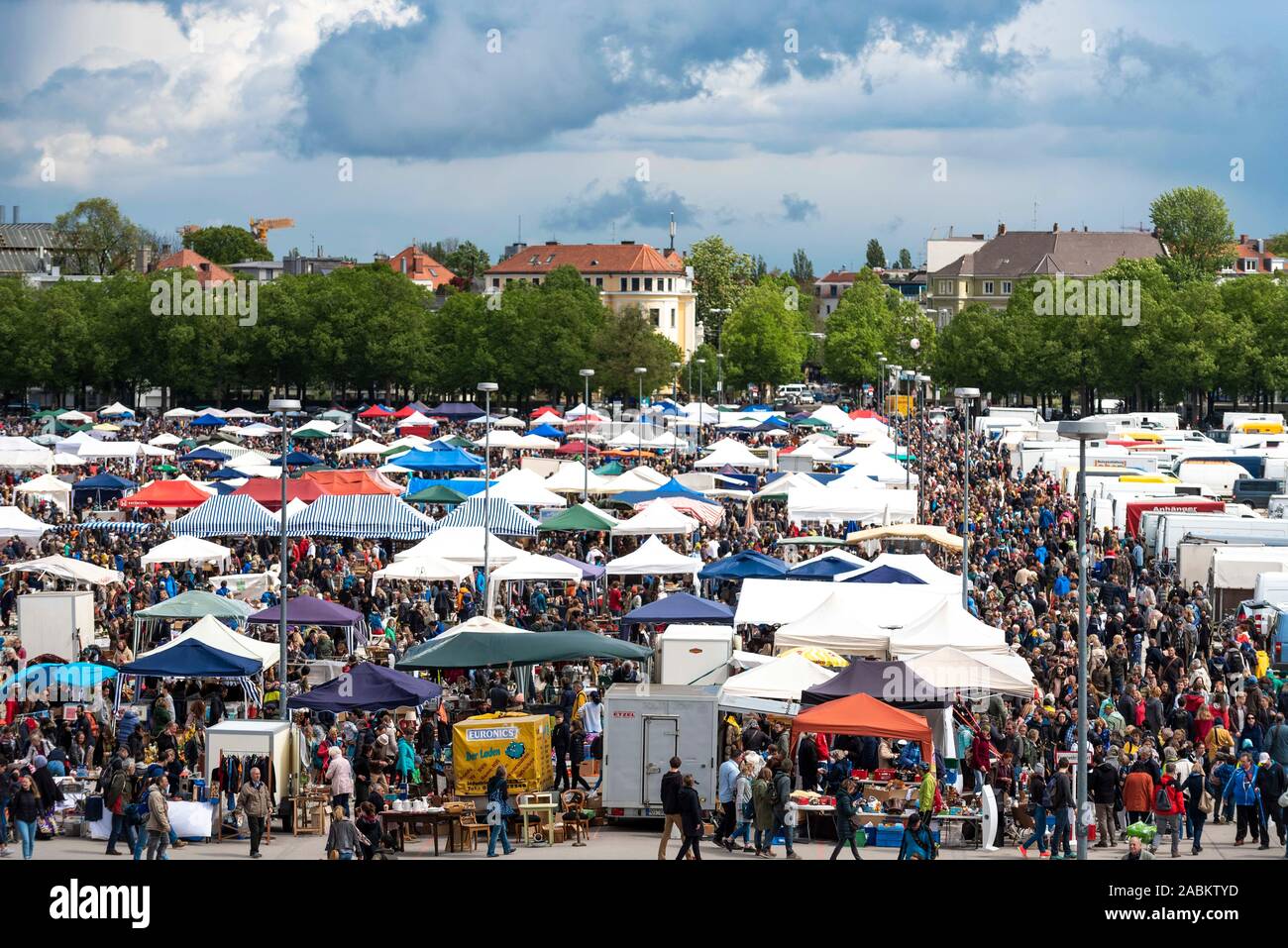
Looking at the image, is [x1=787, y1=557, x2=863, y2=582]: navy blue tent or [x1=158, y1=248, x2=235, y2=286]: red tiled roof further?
[x1=158, y1=248, x2=235, y2=286]: red tiled roof

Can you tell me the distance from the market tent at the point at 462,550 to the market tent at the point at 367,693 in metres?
9.33

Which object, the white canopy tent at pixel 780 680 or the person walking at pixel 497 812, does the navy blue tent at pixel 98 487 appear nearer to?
the white canopy tent at pixel 780 680

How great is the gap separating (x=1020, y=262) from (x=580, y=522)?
12495cm

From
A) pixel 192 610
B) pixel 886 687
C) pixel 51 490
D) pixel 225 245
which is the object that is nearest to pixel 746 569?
pixel 192 610

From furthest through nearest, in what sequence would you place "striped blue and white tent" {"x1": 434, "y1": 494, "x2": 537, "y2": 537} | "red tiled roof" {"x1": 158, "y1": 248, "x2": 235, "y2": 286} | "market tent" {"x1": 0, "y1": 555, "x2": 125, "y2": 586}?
"red tiled roof" {"x1": 158, "y1": 248, "x2": 235, "y2": 286} < "striped blue and white tent" {"x1": 434, "y1": 494, "x2": 537, "y2": 537} < "market tent" {"x1": 0, "y1": 555, "x2": 125, "y2": 586}

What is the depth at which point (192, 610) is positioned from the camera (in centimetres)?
2478

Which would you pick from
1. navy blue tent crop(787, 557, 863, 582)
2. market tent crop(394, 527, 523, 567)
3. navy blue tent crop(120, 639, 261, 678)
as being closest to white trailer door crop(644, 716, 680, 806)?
navy blue tent crop(120, 639, 261, 678)

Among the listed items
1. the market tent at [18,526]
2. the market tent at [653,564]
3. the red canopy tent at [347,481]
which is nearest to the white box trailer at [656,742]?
the market tent at [653,564]

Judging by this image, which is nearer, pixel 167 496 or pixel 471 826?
pixel 471 826

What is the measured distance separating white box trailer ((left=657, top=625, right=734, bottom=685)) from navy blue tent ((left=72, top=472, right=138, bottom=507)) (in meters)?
24.9

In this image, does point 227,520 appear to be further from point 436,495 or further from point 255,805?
point 255,805

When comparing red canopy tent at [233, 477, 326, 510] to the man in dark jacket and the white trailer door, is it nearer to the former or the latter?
the white trailer door

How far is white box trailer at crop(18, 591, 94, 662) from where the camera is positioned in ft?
83.3
